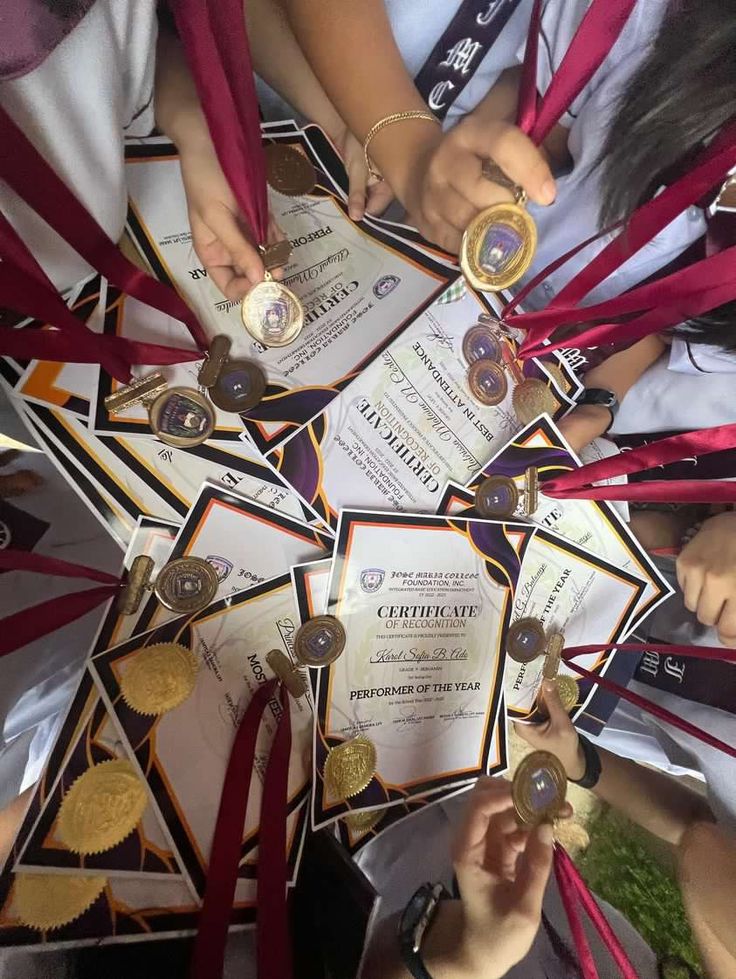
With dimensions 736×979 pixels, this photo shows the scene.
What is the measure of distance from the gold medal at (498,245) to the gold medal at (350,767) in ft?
1.44

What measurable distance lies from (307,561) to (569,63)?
477 millimetres

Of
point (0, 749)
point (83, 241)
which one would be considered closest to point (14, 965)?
point (0, 749)

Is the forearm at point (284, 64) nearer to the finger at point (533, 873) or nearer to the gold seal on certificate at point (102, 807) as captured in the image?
the gold seal on certificate at point (102, 807)

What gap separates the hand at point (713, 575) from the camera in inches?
25.6

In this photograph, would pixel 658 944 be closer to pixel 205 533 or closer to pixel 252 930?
pixel 252 930

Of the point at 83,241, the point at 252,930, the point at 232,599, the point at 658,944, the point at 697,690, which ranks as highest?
the point at 83,241

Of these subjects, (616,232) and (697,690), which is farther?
(697,690)

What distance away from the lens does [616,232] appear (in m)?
0.59

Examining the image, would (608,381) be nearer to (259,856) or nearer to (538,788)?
(538,788)

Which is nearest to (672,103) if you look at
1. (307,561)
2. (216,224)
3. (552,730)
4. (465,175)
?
(465,175)

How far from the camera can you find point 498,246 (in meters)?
0.51

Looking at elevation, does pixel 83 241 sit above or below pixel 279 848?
above

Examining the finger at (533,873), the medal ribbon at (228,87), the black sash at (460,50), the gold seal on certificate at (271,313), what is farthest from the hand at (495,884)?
the black sash at (460,50)

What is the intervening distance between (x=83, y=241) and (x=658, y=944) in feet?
2.94
